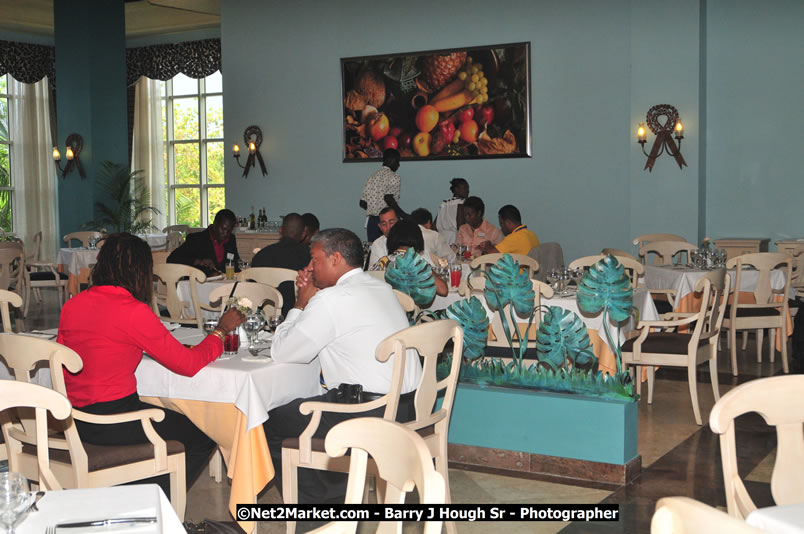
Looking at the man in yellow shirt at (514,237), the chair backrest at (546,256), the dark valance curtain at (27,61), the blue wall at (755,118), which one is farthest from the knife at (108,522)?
the dark valance curtain at (27,61)

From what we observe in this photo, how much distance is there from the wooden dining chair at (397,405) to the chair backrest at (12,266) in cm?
671

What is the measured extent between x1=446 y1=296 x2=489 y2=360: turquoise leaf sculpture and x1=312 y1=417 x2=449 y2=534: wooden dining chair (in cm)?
279

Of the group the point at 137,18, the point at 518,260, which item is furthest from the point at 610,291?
the point at 137,18

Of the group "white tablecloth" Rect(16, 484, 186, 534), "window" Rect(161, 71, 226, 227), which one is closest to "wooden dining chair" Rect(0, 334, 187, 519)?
"white tablecloth" Rect(16, 484, 186, 534)

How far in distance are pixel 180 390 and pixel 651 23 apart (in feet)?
24.8

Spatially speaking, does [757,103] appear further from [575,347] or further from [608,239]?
[575,347]

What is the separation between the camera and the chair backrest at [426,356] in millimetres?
3070

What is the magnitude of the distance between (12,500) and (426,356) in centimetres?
168

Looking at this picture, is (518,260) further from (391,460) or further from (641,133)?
(391,460)

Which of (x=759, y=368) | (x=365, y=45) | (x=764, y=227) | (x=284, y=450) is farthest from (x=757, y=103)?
(x=284, y=450)

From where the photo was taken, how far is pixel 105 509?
196 centimetres

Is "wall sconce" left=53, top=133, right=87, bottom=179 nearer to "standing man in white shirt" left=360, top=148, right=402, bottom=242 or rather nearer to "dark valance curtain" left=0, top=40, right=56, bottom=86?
"dark valance curtain" left=0, top=40, right=56, bottom=86

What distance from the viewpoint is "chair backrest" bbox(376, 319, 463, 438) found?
3.07 meters

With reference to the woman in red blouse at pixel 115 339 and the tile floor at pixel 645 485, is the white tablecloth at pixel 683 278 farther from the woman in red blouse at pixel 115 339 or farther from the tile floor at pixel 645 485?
the woman in red blouse at pixel 115 339
